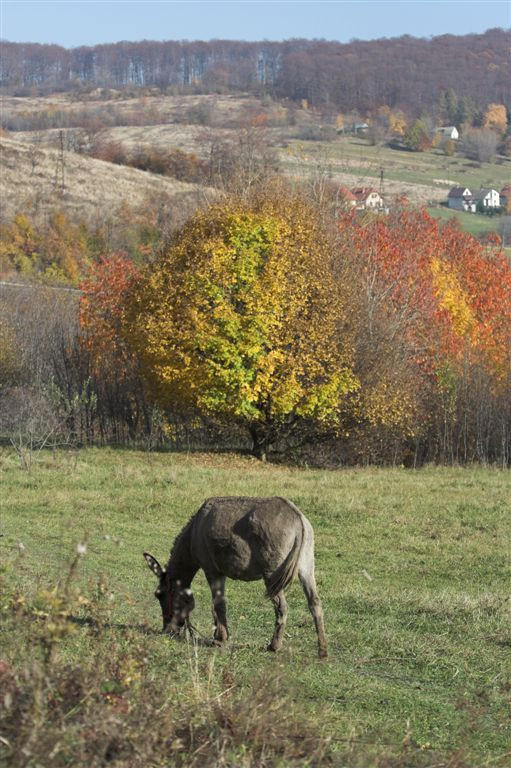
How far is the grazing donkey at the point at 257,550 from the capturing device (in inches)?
403

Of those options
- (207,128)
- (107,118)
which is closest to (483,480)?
(207,128)

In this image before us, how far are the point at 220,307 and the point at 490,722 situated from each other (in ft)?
81.4

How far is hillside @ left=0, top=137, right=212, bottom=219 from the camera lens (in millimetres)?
103375

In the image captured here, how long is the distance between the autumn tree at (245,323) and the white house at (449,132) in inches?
5406

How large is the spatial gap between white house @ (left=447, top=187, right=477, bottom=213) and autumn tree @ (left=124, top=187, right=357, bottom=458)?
88676 mm

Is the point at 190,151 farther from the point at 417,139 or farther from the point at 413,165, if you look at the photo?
the point at 417,139

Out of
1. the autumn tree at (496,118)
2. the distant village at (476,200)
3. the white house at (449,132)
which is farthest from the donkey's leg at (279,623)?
the autumn tree at (496,118)

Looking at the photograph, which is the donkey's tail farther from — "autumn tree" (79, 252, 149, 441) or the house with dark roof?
the house with dark roof

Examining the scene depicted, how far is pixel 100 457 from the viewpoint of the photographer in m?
31.6

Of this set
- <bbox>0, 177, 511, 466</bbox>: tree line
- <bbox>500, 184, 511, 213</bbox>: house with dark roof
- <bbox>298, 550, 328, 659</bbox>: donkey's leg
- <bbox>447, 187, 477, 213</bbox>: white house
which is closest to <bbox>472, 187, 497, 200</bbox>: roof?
<bbox>447, 187, 477, 213</bbox>: white house

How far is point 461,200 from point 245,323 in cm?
9451

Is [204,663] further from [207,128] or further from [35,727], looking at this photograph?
[207,128]

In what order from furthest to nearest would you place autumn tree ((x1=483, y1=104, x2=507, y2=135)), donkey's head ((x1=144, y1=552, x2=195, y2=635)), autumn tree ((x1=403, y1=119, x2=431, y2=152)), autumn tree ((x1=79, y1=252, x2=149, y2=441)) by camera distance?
autumn tree ((x1=483, y1=104, x2=507, y2=135)) → autumn tree ((x1=403, y1=119, x2=431, y2=152)) → autumn tree ((x1=79, y1=252, x2=149, y2=441)) → donkey's head ((x1=144, y1=552, x2=195, y2=635))

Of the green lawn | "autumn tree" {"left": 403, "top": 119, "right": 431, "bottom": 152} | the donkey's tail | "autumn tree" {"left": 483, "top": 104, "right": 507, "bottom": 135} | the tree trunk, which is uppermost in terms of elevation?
"autumn tree" {"left": 483, "top": 104, "right": 507, "bottom": 135}
